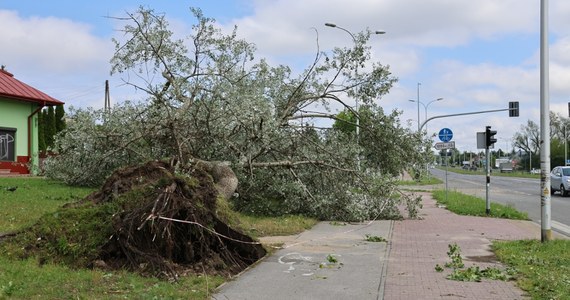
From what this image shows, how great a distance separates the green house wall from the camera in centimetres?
2469

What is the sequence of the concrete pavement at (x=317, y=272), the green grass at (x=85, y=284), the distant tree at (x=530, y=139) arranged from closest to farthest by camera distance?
the green grass at (x=85, y=284) → the concrete pavement at (x=317, y=272) → the distant tree at (x=530, y=139)

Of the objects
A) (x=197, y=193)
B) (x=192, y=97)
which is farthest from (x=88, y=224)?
(x=192, y=97)

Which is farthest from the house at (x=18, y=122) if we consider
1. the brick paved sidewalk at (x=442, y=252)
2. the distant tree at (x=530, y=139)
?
the distant tree at (x=530, y=139)

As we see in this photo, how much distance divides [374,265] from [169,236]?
3.16 m

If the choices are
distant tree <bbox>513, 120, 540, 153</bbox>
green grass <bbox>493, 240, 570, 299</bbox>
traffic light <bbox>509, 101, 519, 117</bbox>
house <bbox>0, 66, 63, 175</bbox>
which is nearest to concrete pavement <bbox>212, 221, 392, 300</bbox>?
green grass <bbox>493, 240, 570, 299</bbox>

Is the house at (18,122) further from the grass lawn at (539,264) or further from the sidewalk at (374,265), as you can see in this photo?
the grass lawn at (539,264)

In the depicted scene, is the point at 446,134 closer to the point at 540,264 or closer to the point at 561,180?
the point at 561,180

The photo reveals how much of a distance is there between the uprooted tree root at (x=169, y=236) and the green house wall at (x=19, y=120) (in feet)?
59.9

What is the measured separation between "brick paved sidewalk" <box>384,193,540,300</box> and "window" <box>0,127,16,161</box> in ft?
61.0

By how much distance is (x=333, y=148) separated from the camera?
1517 cm

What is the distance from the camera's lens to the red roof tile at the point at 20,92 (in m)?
24.5

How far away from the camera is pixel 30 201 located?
1264 cm

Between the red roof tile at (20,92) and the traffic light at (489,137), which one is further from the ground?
the red roof tile at (20,92)

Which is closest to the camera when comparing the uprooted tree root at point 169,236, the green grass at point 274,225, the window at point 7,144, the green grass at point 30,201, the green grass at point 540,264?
the green grass at point 540,264
